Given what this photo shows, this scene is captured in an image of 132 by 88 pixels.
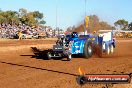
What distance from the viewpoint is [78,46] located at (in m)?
19.3

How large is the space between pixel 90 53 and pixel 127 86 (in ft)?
36.2

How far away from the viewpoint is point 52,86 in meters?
10.0

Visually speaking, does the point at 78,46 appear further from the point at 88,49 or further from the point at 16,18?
the point at 16,18

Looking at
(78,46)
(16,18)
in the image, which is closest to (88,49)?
(78,46)

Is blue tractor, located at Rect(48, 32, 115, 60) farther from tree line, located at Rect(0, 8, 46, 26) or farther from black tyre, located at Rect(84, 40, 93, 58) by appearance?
tree line, located at Rect(0, 8, 46, 26)

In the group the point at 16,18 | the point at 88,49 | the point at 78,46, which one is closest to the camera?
the point at 78,46

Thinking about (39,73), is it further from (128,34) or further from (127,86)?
(128,34)

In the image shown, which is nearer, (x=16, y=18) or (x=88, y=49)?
(x=88, y=49)

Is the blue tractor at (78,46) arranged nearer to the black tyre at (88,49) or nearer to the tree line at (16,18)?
the black tyre at (88,49)

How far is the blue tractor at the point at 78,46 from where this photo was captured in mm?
18688

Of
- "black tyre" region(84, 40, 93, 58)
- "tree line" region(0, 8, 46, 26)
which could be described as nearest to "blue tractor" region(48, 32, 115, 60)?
"black tyre" region(84, 40, 93, 58)

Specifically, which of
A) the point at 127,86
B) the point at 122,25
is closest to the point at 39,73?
the point at 127,86

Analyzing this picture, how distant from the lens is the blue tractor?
18688mm

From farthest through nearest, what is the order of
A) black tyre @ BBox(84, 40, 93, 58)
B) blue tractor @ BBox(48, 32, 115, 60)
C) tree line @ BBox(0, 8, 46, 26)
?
tree line @ BBox(0, 8, 46, 26) → black tyre @ BBox(84, 40, 93, 58) → blue tractor @ BBox(48, 32, 115, 60)
